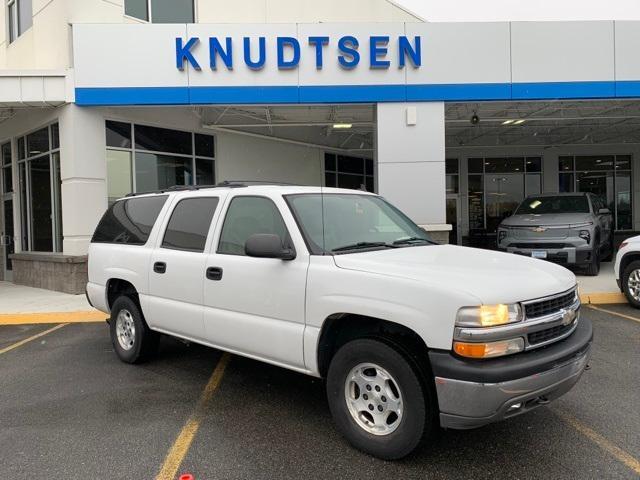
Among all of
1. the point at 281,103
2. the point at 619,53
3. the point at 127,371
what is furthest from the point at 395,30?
the point at 127,371

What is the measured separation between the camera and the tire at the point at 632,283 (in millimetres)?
8008

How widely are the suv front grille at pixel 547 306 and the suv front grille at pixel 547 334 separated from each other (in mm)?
116

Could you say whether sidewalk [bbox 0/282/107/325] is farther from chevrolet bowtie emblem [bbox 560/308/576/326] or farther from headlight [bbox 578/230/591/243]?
headlight [bbox 578/230/591/243]

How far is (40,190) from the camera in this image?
12.7 metres

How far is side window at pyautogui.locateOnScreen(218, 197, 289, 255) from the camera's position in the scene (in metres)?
4.24

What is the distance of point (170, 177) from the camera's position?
13172 mm

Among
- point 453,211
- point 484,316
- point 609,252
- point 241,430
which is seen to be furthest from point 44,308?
point 453,211

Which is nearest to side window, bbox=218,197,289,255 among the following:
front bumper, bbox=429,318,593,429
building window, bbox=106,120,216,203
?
front bumper, bbox=429,318,593,429

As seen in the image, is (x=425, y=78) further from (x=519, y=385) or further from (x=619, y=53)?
(x=519, y=385)

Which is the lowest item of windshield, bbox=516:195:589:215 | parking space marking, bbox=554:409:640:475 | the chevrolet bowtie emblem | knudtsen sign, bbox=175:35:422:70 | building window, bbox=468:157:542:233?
parking space marking, bbox=554:409:640:475

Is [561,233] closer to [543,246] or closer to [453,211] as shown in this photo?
[543,246]

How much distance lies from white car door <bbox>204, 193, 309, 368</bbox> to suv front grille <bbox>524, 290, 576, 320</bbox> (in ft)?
5.12

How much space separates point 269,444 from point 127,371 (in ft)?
8.22

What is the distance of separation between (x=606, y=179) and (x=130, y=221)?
70.0ft
